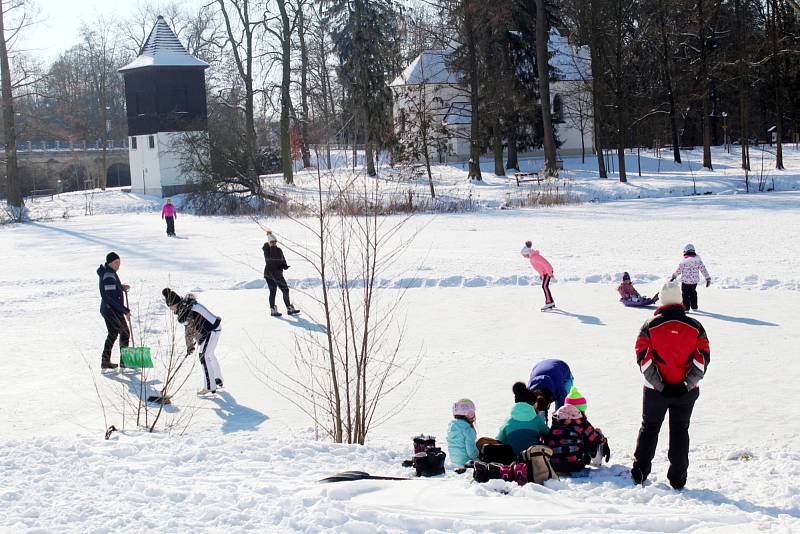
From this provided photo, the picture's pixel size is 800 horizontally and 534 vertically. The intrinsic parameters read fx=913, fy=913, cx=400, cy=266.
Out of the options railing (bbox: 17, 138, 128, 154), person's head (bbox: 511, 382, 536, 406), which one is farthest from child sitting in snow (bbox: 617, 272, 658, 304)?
railing (bbox: 17, 138, 128, 154)

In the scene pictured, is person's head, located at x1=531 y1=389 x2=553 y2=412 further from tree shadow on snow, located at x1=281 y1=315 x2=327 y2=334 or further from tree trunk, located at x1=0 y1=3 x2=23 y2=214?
tree trunk, located at x1=0 y1=3 x2=23 y2=214

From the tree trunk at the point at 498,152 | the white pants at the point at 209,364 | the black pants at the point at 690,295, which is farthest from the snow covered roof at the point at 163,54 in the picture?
the white pants at the point at 209,364

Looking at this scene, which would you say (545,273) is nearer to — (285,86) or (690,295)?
(690,295)

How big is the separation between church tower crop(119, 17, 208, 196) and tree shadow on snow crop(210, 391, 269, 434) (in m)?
39.4

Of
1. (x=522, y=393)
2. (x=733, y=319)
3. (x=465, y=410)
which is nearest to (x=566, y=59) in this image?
(x=733, y=319)

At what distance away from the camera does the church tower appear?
162ft

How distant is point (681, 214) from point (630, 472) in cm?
2275

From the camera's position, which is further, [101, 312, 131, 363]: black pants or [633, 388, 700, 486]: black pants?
[101, 312, 131, 363]: black pants

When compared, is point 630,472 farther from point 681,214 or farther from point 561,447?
point 681,214

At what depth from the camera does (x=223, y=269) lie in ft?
70.6

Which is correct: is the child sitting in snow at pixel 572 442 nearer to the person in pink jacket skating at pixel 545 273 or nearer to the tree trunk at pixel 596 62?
the person in pink jacket skating at pixel 545 273

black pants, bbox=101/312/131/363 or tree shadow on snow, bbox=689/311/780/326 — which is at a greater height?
black pants, bbox=101/312/131/363

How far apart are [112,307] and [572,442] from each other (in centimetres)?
771

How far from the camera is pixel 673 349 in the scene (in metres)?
6.70
